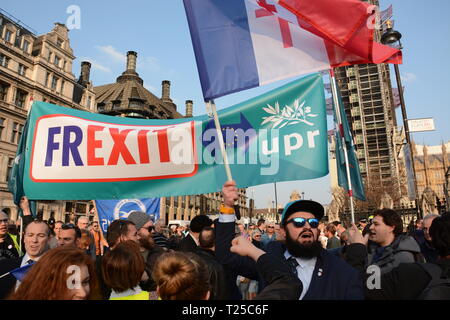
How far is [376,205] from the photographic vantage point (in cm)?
3309

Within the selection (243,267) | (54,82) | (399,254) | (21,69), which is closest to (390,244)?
(399,254)

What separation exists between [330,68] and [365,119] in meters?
48.3

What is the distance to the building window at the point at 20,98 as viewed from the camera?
32.2 metres

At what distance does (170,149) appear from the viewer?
4.64 meters

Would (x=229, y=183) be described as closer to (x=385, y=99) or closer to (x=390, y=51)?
(x=390, y=51)

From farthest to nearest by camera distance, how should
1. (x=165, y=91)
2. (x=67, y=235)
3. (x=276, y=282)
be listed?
(x=165, y=91) < (x=67, y=235) < (x=276, y=282)

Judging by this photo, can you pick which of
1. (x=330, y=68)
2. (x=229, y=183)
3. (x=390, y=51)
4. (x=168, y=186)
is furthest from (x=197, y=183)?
(x=390, y=51)

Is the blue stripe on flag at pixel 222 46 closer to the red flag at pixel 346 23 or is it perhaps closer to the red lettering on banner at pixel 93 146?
the red flag at pixel 346 23

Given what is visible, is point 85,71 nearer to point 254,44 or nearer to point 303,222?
point 254,44

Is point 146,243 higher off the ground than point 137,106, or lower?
lower

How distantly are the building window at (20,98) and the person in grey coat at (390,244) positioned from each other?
36.8 metres

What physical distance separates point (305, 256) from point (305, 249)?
0.06m

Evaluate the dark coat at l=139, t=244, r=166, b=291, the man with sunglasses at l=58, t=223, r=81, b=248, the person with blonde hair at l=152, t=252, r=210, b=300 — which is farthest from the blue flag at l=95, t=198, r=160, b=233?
the person with blonde hair at l=152, t=252, r=210, b=300

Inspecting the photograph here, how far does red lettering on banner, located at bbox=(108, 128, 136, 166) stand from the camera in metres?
4.57
